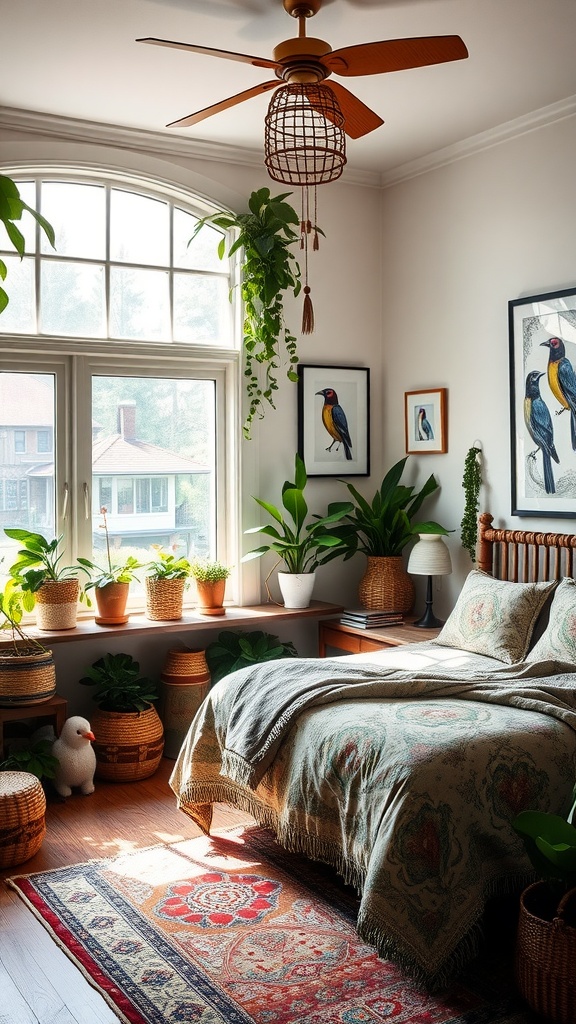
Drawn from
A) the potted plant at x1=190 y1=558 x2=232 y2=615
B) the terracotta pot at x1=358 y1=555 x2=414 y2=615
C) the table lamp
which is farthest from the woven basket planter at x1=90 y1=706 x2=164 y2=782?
the table lamp

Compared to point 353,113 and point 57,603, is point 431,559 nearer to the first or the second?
point 57,603

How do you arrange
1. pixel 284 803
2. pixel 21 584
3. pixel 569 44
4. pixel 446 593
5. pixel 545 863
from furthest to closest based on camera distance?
pixel 446 593
pixel 21 584
pixel 569 44
pixel 284 803
pixel 545 863

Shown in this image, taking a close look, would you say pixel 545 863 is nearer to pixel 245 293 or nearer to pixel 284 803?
pixel 284 803

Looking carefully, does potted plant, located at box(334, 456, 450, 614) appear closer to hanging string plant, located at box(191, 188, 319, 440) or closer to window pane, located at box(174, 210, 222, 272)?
hanging string plant, located at box(191, 188, 319, 440)

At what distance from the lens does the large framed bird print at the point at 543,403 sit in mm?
4324

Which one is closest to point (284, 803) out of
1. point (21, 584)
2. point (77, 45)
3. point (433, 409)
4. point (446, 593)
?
point (21, 584)

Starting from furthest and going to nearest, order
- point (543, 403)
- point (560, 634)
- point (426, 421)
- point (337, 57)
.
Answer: point (426, 421), point (543, 403), point (560, 634), point (337, 57)

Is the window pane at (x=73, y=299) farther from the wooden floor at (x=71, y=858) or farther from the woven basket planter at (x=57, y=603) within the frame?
the wooden floor at (x=71, y=858)

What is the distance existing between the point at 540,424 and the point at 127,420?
2.06m

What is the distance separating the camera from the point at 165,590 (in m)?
4.75

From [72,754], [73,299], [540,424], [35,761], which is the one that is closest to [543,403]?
[540,424]

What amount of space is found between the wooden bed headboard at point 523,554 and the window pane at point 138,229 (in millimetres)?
2157

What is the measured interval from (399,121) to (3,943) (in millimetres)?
3852

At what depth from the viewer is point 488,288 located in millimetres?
4832
